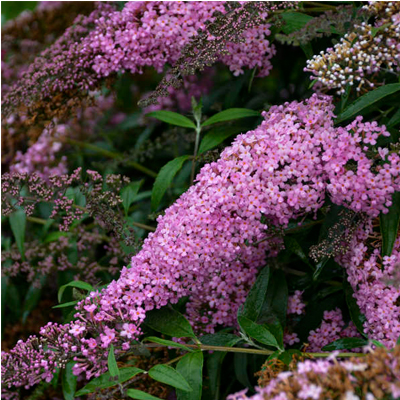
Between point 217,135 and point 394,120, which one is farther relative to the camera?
point 217,135

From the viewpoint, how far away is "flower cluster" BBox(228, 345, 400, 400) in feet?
2.62

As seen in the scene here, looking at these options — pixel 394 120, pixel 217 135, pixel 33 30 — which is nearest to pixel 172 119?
pixel 217 135

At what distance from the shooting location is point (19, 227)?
5.62ft

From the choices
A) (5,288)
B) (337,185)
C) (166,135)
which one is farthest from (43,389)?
(337,185)

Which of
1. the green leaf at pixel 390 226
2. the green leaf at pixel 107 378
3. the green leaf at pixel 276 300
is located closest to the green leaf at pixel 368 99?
the green leaf at pixel 390 226

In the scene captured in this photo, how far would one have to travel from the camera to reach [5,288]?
1863mm

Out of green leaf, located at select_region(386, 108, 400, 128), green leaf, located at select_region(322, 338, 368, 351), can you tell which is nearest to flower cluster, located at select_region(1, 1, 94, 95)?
A: green leaf, located at select_region(386, 108, 400, 128)

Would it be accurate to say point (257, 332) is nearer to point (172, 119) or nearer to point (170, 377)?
point (170, 377)

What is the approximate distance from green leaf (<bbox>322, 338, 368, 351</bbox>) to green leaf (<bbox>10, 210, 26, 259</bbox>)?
896mm

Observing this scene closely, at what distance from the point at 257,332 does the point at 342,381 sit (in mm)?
365

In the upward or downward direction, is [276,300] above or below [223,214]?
below

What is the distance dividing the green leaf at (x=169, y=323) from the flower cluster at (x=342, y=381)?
0.37 metres

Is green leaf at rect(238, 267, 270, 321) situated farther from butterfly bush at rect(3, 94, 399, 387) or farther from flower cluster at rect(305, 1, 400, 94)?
flower cluster at rect(305, 1, 400, 94)

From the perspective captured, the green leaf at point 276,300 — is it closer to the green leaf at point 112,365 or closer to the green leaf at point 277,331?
the green leaf at point 277,331
